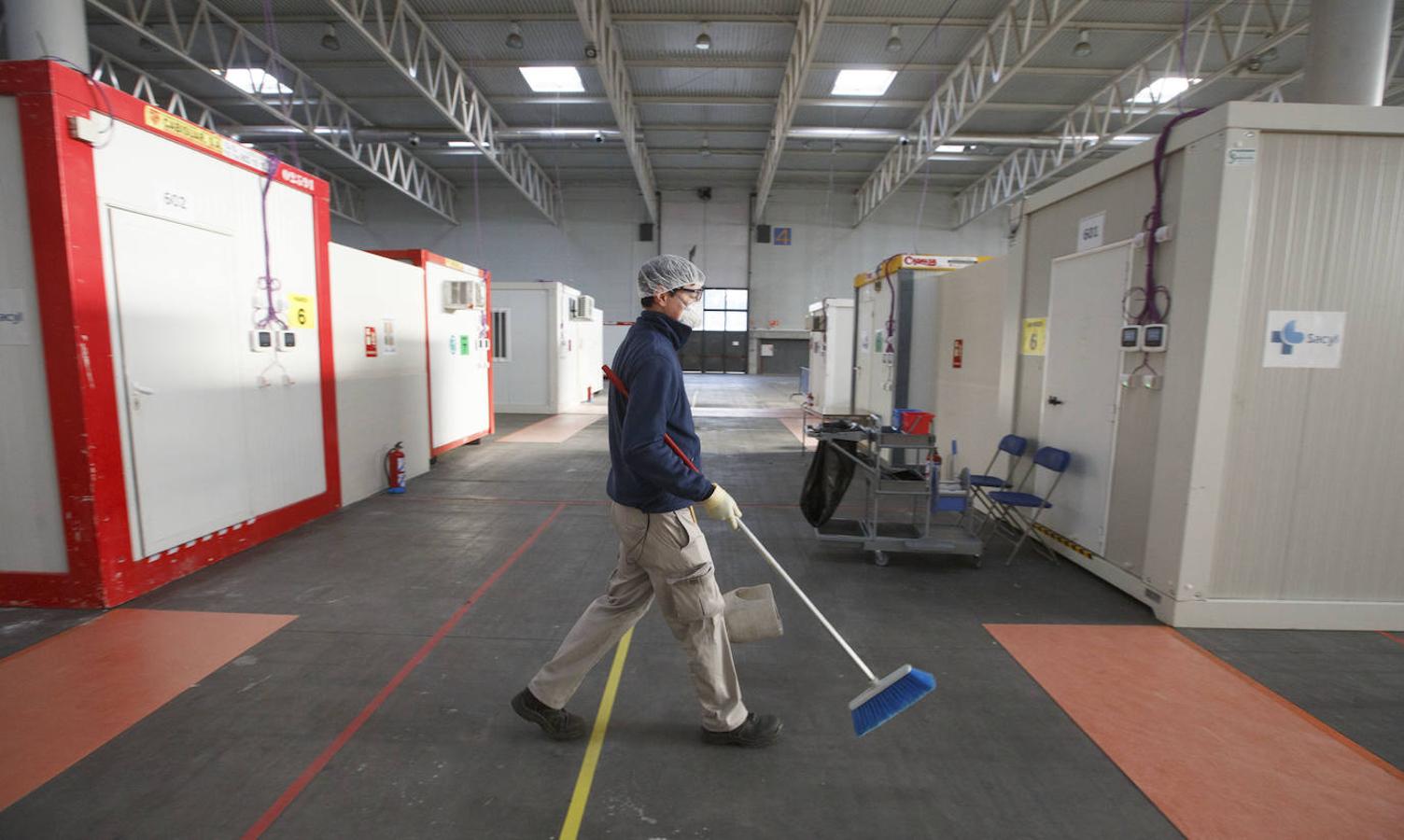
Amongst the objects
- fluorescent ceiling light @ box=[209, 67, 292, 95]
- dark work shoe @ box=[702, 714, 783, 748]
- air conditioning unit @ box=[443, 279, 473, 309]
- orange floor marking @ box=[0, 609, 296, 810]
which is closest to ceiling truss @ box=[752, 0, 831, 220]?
air conditioning unit @ box=[443, 279, 473, 309]

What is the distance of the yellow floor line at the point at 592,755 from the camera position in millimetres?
2207

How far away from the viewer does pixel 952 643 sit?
363cm

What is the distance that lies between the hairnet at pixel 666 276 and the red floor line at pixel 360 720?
2.24 meters

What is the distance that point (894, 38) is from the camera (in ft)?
38.5

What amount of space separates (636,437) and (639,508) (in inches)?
13.0

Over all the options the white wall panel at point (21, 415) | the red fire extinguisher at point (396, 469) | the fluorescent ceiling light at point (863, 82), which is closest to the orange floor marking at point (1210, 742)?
the white wall panel at point (21, 415)

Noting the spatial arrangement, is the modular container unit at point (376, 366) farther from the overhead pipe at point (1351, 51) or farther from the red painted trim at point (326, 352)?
the overhead pipe at point (1351, 51)

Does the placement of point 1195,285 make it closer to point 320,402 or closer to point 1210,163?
point 1210,163

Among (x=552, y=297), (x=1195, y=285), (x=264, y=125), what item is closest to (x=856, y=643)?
(x=1195, y=285)

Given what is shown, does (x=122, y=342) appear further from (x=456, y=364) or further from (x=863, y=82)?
(x=863, y=82)

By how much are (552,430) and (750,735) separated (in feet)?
32.3

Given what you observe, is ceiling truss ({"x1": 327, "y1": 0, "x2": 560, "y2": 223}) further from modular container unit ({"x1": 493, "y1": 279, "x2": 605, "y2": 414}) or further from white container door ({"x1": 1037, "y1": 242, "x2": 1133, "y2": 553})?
white container door ({"x1": 1037, "y1": 242, "x2": 1133, "y2": 553})

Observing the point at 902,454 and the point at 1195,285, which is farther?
the point at 902,454

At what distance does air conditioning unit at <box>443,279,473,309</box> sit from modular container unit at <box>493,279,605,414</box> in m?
4.43
